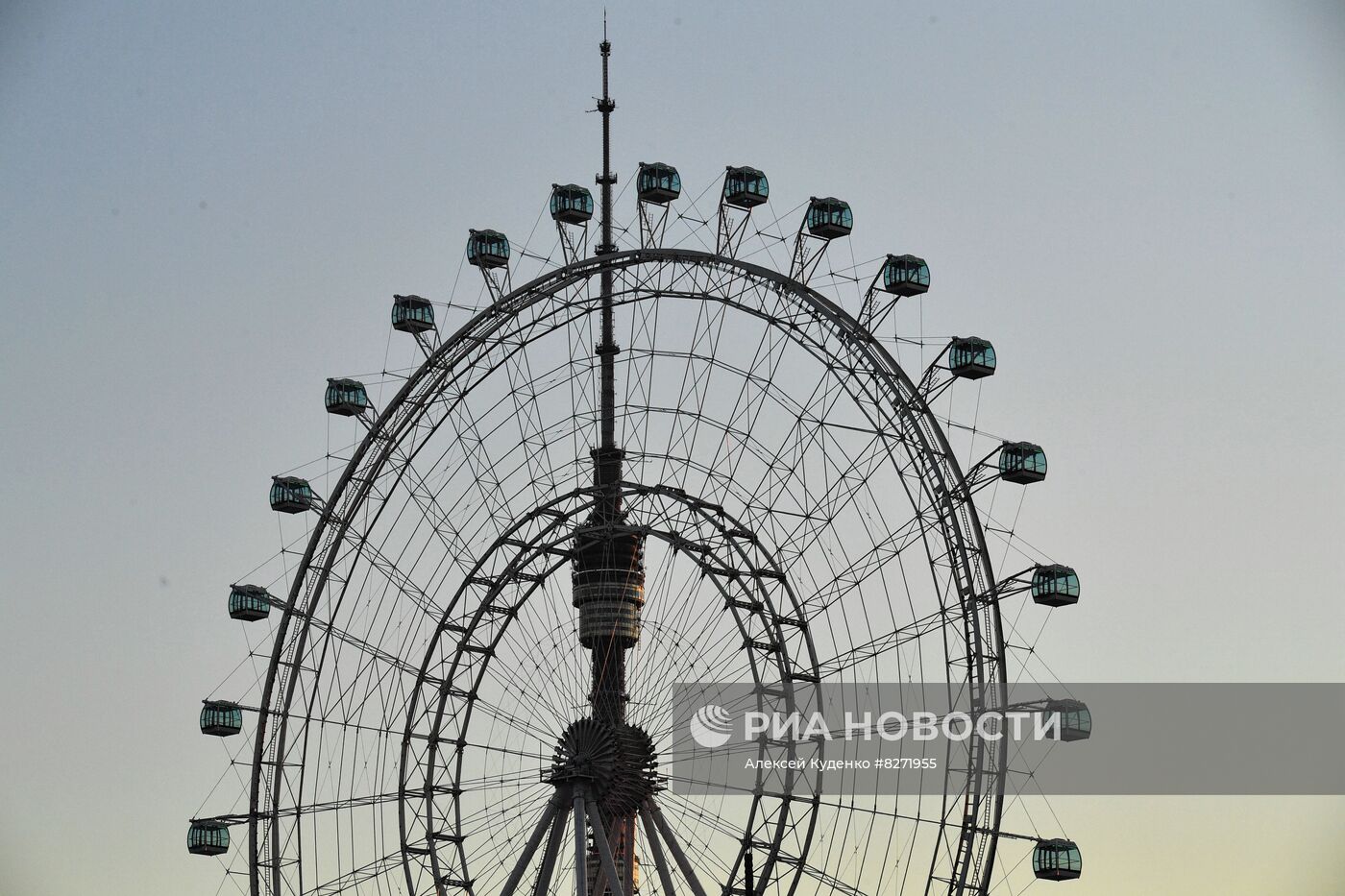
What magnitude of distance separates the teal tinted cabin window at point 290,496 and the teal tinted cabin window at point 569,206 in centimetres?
1373

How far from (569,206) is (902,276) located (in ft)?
42.2

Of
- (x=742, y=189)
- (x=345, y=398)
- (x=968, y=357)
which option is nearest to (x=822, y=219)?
(x=742, y=189)

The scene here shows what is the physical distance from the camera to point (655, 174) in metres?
74.4

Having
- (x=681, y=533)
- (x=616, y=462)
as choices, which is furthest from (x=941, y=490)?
(x=616, y=462)

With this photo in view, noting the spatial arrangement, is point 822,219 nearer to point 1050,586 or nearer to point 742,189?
point 742,189

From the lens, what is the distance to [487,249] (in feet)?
252

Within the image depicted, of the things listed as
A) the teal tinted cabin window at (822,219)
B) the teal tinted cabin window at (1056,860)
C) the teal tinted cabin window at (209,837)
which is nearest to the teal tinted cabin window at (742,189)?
the teal tinted cabin window at (822,219)

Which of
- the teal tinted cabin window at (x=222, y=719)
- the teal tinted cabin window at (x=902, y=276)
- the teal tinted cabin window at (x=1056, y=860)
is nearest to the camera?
the teal tinted cabin window at (x=1056, y=860)

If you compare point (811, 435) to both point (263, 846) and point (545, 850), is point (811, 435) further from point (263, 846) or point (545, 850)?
point (263, 846)

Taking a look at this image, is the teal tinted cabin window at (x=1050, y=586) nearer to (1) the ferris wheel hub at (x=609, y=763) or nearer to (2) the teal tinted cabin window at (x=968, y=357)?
(2) the teal tinted cabin window at (x=968, y=357)

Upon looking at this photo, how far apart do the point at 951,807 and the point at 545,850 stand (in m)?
15.2

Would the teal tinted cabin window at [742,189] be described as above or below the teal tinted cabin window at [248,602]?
above

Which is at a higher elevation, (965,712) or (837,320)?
(837,320)

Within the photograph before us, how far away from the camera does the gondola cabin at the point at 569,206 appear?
75.8m
